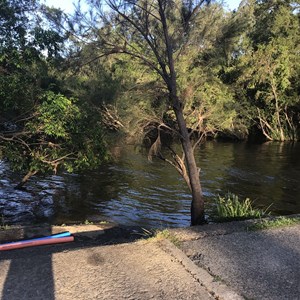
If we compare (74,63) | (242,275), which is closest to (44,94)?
(74,63)

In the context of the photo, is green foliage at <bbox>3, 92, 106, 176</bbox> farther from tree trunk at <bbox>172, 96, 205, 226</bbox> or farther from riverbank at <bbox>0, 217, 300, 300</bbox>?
riverbank at <bbox>0, 217, 300, 300</bbox>

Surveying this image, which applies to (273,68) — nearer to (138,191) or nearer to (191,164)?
(138,191)

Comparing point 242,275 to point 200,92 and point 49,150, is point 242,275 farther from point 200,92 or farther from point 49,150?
point 49,150

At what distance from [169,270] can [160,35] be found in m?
5.51

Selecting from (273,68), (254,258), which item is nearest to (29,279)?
(254,258)

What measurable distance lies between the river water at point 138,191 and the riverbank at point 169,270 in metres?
4.59

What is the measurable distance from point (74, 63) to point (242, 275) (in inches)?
232

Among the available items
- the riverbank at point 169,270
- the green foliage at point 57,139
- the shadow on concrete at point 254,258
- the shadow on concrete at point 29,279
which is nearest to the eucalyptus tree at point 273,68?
the green foliage at point 57,139

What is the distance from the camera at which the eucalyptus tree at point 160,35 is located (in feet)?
25.1

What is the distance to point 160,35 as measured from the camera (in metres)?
8.03

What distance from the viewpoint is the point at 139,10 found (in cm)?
770

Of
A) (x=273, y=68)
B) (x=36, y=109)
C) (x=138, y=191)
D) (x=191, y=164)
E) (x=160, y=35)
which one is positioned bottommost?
(x=138, y=191)

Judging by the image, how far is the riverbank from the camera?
11.7 feet

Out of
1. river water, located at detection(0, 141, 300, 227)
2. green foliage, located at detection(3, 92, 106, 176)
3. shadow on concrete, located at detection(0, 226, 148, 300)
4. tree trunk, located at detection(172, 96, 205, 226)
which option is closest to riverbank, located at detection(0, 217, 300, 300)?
shadow on concrete, located at detection(0, 226, 148, 300)
